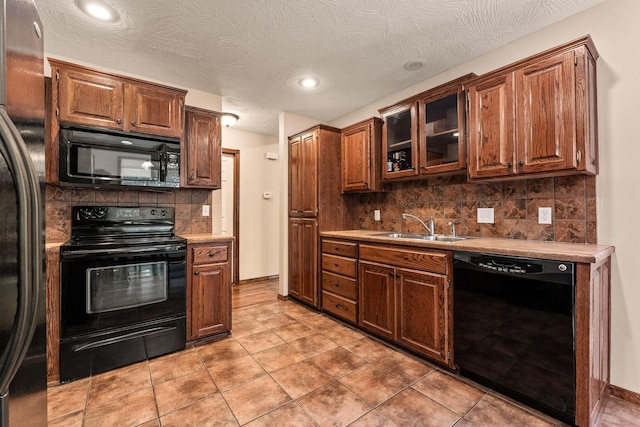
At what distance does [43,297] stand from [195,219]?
7.39 feet

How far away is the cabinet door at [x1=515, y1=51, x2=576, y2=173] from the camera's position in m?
1.82

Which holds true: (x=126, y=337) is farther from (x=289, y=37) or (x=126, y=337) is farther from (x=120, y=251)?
(x=289, y=37)

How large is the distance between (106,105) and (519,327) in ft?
11.1

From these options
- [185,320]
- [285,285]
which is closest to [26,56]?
[185,320]

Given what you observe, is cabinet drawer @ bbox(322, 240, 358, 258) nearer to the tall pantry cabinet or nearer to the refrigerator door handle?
the tall pantry cabinet

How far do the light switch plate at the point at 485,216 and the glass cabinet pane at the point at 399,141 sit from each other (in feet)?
2.43

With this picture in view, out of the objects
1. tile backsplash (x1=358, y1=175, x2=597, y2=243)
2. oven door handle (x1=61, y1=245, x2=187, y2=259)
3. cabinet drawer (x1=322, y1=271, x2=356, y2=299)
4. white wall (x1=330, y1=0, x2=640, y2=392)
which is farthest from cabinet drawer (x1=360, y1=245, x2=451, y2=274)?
oven door handle (x1=61, y1=245, x2=187, y2=259)

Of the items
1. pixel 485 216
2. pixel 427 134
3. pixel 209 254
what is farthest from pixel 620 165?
pixel 209 254

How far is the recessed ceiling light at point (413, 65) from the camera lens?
105 inches

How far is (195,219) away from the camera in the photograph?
3.15 m

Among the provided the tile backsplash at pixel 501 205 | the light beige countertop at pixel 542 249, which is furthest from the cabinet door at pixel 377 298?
the tile backsplash at pixel 501 205

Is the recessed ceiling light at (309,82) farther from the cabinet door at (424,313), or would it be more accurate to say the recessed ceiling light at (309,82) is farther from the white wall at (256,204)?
the cabinet door at (424,313)

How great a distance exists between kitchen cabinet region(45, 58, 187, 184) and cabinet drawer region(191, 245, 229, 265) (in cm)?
107

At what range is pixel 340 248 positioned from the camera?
122 inches
